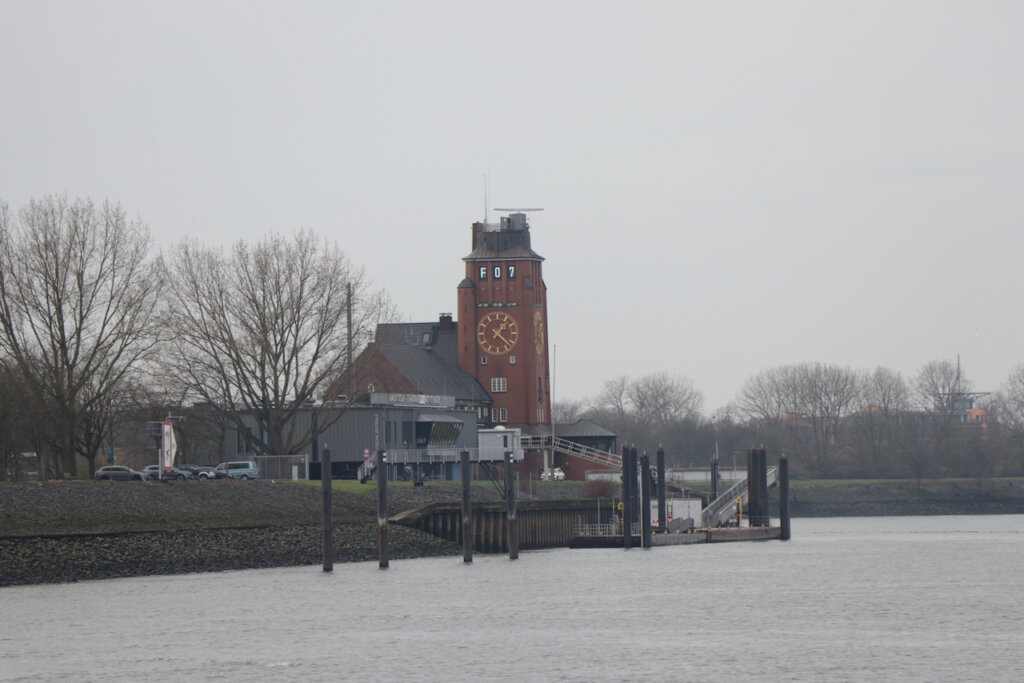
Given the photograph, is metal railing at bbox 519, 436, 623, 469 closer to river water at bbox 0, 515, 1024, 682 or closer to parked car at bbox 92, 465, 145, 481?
river water at bbox 0, 515, 1024, 682

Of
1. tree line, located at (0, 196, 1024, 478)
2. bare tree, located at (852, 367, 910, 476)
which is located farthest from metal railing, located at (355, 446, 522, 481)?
bare tree, located at (852, 367, 910, 476)

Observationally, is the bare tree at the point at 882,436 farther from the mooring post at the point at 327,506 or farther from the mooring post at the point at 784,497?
the mooring post at the point at 327,506

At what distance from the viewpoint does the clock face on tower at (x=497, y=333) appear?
5325 inches

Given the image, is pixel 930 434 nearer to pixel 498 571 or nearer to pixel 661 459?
pixel 661 459

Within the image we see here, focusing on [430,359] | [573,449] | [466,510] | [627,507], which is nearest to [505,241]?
[430,359]

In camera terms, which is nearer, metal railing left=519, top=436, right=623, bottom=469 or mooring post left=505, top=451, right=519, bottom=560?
mooring post left=505, top=451, right=519, bottom=560

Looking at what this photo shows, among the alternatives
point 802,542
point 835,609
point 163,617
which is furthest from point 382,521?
point 802,542

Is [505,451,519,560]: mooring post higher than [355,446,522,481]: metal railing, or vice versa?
[355,446,522,481]: metal railing

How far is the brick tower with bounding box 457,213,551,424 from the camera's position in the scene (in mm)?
134250

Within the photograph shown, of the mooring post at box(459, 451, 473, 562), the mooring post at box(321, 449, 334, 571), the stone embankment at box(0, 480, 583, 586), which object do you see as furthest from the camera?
the mooring post at box(459, 451, 473, 562)

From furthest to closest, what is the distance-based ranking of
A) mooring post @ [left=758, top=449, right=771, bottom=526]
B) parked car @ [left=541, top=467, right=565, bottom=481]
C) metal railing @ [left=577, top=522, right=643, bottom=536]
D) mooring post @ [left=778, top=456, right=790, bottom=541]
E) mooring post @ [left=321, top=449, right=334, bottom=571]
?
1. parked car @ [left=541, top=467, right=565, bottom=481]
2. mooring post @ [left=778, top=456, right=790, bottom=541]
3. mooring post @ [left=758, top=449, right=771, bottom=526]
4. metal railing @ [left=577, top=522, right=643, bottom=536]
5. mooring post @ [left=321, top=449, right=334, bottom=571]

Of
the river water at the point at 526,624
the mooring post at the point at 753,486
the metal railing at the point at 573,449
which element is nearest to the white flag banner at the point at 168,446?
the river water at the point at 526,624

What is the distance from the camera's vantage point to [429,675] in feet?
129

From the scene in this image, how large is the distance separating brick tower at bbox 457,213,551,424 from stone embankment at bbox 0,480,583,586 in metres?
55.0
